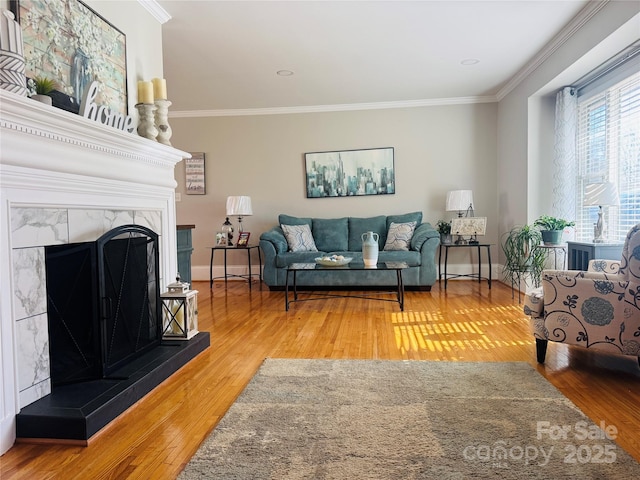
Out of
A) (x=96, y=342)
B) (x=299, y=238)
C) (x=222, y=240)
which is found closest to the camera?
(x=96, y=342)

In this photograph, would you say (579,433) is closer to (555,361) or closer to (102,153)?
(555,361)

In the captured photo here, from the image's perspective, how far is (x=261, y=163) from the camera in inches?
253

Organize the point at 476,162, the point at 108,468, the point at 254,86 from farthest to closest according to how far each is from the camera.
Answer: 1. the point at 476,162
2. the point at 254,86
3. the point at 108,468

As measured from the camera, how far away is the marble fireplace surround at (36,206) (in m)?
1.71

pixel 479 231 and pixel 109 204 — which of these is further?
pixel 479 231

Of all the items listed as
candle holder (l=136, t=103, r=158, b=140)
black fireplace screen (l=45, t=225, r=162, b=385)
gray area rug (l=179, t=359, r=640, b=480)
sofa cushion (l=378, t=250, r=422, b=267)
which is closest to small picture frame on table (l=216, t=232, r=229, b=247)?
sofa cushion (l=378, t=250, r=422, b=267)

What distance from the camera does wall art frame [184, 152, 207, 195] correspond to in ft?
21.4

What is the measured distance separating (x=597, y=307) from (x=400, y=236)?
10.7 ft

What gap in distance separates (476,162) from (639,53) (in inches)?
106

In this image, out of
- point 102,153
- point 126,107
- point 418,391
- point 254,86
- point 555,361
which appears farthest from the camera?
point 254,86

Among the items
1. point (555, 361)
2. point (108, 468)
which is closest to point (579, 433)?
point (555, 361)

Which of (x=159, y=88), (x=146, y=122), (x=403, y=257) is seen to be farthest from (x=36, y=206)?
(x=403, y=257)

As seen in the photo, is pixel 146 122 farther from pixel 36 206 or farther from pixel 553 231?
pixel 553 231

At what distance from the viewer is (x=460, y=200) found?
561 centimetres
